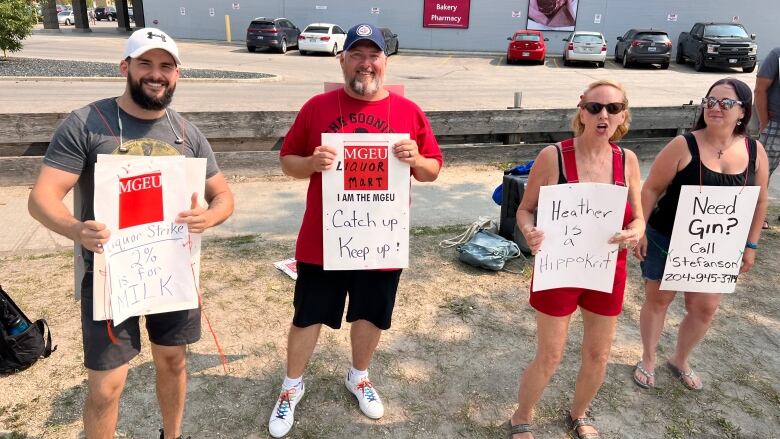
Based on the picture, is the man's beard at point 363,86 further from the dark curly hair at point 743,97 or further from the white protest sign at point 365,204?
the dark curly hair at point 743,97

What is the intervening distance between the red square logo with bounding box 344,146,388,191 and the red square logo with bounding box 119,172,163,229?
84 centimetres

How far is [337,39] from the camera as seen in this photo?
83.4ft

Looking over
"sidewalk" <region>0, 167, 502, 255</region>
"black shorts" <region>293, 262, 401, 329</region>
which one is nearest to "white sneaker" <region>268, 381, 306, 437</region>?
"black shorts" <region>293, 262, 401, 329</region>

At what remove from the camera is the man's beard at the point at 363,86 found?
2.43m

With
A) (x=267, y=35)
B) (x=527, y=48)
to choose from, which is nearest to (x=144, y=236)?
(x=527, y=48)

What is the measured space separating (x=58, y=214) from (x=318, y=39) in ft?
79.3

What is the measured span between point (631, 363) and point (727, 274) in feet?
2.92

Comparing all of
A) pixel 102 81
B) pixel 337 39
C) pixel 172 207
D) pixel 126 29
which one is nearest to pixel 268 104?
pixel 102 81

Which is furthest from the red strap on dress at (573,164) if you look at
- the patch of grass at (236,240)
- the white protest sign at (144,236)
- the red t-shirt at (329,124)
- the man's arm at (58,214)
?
the patch of grass at (236,240)

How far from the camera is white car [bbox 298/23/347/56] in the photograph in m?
24.5

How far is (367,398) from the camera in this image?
292cm

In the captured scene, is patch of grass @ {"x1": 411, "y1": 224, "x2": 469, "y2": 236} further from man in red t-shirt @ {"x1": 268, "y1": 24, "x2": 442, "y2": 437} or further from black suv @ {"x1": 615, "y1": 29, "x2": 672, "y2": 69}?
black suv @ {"x1": 615, "y1": 29, "x2": 672, "y2": 69}

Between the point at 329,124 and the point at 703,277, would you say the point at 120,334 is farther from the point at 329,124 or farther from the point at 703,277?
the point at 703,277

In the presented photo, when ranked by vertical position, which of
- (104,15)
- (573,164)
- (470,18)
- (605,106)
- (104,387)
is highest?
(104,15)
